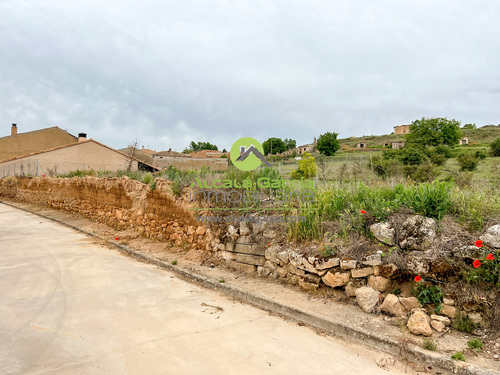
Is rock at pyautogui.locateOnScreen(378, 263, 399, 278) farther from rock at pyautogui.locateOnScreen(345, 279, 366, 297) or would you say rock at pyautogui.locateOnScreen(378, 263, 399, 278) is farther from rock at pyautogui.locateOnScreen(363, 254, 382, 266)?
rock at pyautogui.locateOnScreen(345, 279, 366, 297)

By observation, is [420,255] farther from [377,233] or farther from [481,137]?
[481,137]

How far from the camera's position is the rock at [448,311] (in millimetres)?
3809

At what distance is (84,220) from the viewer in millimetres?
12859

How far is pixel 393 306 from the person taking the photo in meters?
4.16

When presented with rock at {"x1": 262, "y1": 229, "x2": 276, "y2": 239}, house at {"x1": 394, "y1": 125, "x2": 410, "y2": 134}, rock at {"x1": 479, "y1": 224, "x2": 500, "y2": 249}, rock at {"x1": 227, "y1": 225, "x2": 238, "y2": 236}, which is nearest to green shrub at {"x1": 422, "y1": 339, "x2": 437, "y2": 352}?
rock at {"x1": 479, "y1": 224, "x2": 500, "y2": 249}

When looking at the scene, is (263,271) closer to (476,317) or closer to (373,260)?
(373,260)

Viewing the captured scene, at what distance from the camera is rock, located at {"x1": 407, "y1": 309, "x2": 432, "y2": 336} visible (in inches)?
145

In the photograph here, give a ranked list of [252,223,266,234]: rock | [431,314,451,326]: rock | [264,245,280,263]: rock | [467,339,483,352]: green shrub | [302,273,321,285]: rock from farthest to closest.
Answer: [252,223,266,234]: rock → [264,245,280,263]: rock → [302,273,321,285]: rock → [431,314,451,326]: rock → [467,339,483,352]: green shrub

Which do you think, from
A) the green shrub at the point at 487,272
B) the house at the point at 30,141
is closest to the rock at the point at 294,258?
the green shrub at the point at 487,272

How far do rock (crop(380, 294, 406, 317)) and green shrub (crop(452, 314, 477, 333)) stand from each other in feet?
1.81

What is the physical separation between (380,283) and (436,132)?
1885 inches

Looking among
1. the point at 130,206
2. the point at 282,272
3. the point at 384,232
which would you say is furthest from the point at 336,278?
the point at 130,206

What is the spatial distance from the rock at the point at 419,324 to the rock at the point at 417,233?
877mm

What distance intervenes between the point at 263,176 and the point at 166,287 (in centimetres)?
341
